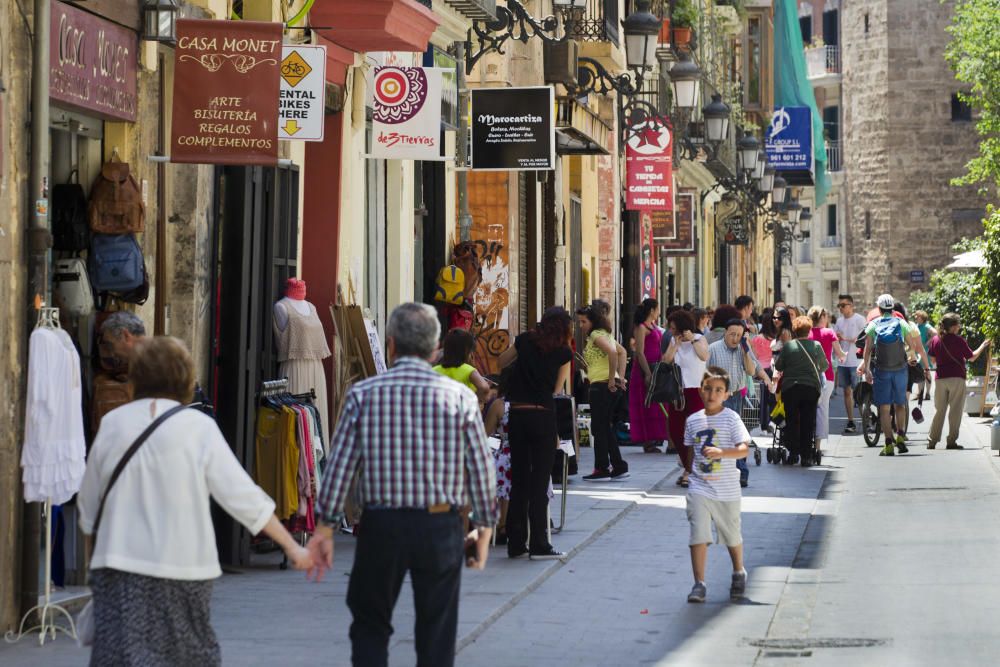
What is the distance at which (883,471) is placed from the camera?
19766mm

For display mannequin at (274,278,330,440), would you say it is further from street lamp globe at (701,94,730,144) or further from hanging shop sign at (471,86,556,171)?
street lamp globe at (701,94,730,144)

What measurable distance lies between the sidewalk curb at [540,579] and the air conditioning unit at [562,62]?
6.42m

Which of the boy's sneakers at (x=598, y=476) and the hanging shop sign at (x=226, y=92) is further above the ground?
the hanging shop sign at (x=226, y=92)

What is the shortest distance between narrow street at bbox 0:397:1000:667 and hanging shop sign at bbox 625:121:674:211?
1345 cm

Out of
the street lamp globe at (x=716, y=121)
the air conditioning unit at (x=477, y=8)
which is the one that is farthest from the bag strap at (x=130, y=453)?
the street lamp globe at (x=716, y=121)

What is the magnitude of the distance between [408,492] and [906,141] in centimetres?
6153

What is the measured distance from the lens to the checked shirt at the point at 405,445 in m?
6.48

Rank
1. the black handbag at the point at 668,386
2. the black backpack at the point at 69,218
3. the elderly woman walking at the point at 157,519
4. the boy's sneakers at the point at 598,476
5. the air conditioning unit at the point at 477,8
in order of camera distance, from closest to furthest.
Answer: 1. the elderly woman walking at the point at 157,519
2. the black backpack at the point at 69,218
3. the air conditioning unit at the point at 477,8
4. the black handbag at the point at 668,386
5. the boy's sneakers at the point at 598,476

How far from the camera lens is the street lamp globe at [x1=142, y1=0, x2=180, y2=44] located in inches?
428

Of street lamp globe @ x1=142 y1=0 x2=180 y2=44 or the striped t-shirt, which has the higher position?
street lamp globe @ x1=142 y1=0 x2=180 y2=44

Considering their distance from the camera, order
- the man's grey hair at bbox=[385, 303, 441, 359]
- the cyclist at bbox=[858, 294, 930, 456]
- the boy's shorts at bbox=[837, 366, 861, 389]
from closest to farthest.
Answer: the man's grey hair at bbox=[385, 303, 441, 359] < the cyclist at bbox=[858, 294, 930, 456] < the boy's shorts at bbox=[837, 366, 861, 389]

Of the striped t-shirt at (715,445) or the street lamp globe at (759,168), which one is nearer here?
the striped t-shirt at (715,445)

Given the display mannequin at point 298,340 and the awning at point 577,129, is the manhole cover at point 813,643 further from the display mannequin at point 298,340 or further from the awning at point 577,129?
the awning at point 577,129

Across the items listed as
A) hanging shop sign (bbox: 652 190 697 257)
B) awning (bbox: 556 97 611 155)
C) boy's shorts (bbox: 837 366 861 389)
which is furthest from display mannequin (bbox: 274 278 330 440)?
hanging shop sign (bbox: 652 190 697 257)
